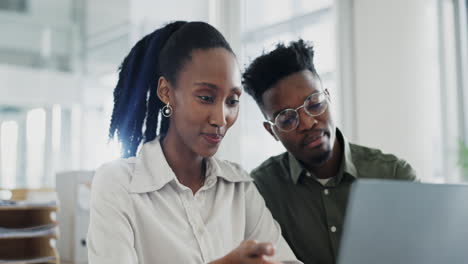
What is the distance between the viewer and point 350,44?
126 inches

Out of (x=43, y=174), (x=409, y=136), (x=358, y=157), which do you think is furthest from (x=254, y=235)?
(x=409, y=136)

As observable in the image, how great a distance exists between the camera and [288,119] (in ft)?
4.66

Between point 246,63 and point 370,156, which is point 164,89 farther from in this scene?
point 370,156

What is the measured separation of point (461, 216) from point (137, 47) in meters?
0.86

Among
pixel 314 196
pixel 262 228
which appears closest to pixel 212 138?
pixel 262 228

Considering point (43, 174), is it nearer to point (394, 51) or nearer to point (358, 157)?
point (358, 157)

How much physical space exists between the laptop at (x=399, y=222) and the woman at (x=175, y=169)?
34 cm

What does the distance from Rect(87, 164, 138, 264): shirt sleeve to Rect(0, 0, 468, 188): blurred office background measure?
30.4 inches

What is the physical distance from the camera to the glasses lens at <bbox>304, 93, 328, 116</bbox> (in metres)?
1.41

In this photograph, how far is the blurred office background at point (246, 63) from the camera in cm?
227

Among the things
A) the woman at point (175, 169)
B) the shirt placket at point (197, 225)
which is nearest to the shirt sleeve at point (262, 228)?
the woman at point (175, 169)

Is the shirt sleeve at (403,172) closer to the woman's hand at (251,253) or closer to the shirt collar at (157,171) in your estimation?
the shirt collar at (157,171)

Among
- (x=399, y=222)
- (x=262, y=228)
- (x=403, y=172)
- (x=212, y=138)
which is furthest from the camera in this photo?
(x=403, y=172)

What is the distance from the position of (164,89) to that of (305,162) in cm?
52
